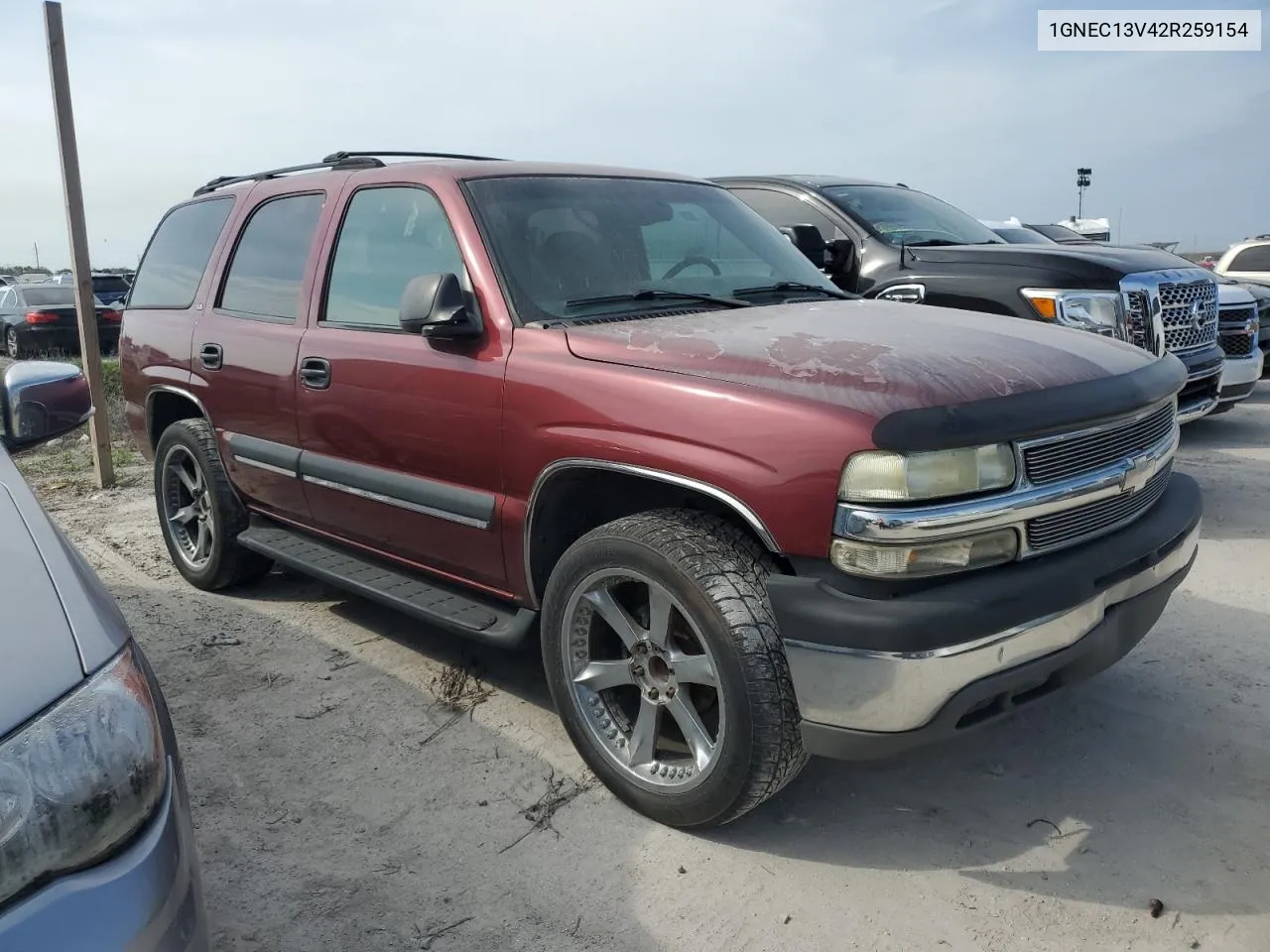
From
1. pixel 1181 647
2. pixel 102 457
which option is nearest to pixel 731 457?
pixel 1181 647

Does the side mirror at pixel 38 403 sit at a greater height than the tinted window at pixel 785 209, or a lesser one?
lesser

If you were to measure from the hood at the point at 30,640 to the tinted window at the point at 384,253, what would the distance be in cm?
184

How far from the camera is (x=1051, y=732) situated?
10.8 ft

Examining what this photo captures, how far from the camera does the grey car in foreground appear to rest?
1351 millimetres

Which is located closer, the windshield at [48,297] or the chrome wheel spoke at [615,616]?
the chrome wheel spoke at [615,616]

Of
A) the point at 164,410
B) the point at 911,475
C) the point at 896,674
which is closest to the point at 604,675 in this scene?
the point at 896,674

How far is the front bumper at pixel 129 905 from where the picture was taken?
1316mm

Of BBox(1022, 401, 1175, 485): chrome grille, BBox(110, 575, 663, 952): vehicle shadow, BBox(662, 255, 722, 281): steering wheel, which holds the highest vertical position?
BBox(662, 255, 722, 281): steering wheel

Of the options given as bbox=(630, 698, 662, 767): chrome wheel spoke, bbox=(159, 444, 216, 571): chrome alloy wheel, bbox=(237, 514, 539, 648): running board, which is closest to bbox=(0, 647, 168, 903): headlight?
bbox=(630, 698, 662, 767): chrome wheel spoke

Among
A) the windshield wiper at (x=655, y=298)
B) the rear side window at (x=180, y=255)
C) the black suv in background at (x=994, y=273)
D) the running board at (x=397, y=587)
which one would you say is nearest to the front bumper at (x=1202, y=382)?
the black suv in background at (x=994, y=273)

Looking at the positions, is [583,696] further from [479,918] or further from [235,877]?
[235,877]

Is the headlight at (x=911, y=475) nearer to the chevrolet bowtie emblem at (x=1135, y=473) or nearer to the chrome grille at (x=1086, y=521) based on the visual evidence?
the chrome grille at (x=1086, y=521)

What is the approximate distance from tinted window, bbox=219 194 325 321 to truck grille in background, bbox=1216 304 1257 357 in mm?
6322

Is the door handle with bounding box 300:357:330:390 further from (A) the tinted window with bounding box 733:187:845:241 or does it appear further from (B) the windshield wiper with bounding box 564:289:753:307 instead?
(A) the tinted window with bounding box 733:187:845:241
